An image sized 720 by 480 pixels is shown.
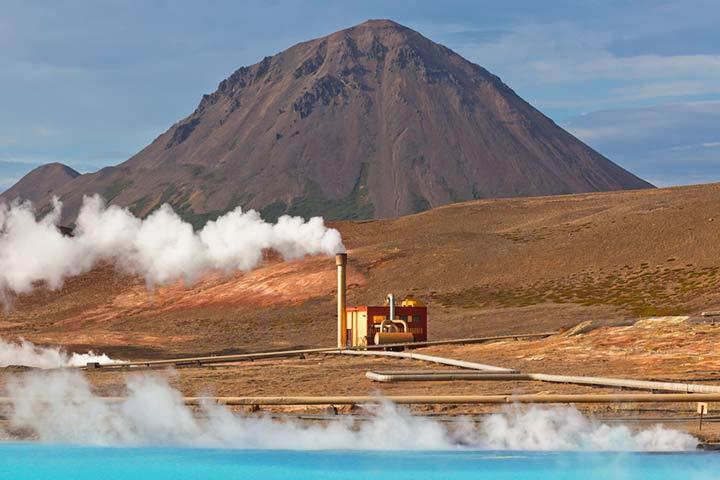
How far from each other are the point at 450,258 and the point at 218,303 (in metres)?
23.7

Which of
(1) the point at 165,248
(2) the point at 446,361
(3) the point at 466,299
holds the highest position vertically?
(1) the point at 165,248

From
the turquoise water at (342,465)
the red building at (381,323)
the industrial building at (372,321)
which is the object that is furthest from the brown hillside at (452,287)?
the turquoise water at (342,465)

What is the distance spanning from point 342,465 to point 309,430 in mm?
3256

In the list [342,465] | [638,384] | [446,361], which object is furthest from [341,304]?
[342,465]

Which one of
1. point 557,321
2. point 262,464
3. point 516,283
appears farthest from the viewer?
point 516,283

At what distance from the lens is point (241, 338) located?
285ft

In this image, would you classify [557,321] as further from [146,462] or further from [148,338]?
[146,462]

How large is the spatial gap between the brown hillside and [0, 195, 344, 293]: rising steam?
2608 mm

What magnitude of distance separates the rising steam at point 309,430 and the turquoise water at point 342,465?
903mm

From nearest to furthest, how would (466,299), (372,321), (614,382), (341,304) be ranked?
1. (614,382)
2. (372,321)
3. (341,304)
4. (466,299)

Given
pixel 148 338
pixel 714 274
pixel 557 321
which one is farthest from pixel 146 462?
pixel 714 274

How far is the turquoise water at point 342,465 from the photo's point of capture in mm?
18688

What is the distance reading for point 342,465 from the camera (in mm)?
19703

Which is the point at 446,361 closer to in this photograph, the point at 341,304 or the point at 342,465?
the point at 342,465
